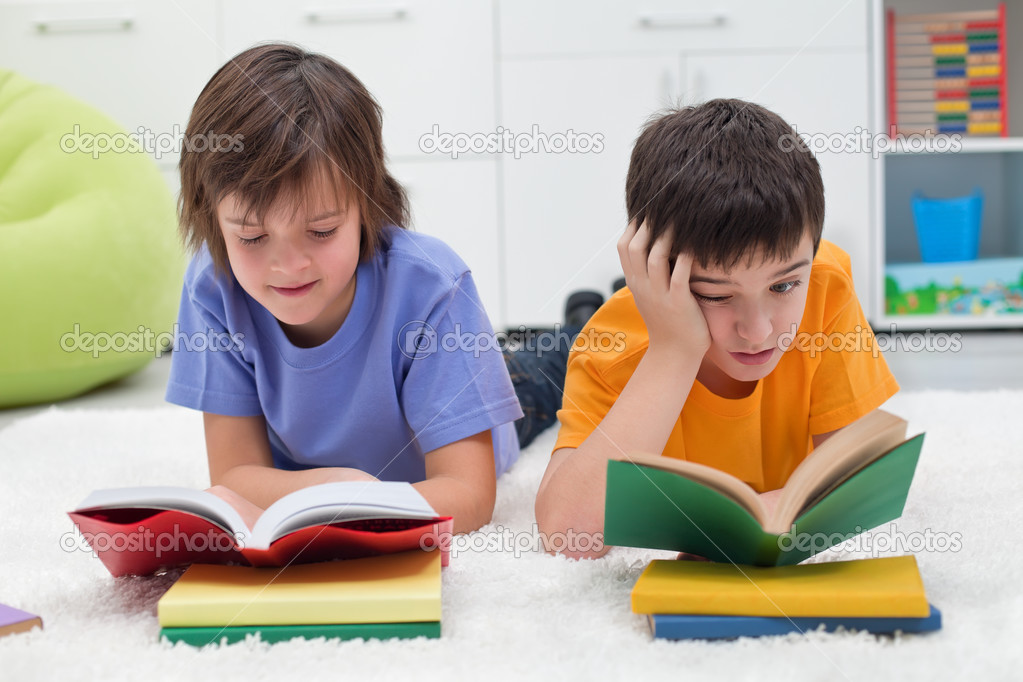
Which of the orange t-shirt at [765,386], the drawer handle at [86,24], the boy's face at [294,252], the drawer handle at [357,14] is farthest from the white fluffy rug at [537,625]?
the drawer handle at [86,24]

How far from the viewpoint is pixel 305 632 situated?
555 millimetres

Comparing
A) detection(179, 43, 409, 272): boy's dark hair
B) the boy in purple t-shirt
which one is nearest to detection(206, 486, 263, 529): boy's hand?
the boy in purple t-shirt

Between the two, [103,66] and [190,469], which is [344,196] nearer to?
[190,469]

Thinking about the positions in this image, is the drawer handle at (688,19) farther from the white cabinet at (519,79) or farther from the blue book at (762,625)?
the blue book at (762,625)

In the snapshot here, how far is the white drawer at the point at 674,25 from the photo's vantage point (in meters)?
2.16

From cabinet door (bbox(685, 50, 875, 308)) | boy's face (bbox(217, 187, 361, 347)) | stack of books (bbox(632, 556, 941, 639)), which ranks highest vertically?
cabinet door (bbox(685, 50, 875, 308))

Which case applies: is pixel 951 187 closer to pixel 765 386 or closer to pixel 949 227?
pixel 949 227

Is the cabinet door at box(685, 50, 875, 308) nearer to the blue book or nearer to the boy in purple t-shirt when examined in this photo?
the boy in purple t-shirt

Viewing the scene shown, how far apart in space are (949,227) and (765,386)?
176 cm

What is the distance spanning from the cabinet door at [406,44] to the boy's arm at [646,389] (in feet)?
5.35

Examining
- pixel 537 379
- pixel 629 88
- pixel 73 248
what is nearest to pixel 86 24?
pixel 73 248

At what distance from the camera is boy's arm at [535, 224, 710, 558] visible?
693mm

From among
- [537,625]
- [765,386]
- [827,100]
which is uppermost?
[827,100]

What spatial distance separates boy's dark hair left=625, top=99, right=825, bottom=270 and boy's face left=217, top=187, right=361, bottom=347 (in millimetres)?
247
